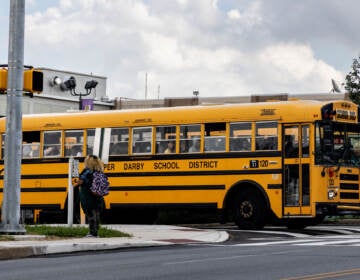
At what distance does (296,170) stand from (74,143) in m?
6.87

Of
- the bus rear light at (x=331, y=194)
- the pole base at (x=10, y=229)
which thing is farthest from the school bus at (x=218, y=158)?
the pole base at (x=10, y=229)

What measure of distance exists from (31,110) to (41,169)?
32437 mm

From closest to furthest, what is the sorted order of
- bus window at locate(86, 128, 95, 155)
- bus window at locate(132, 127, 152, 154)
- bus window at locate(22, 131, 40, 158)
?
bus window at locate(132, 127, 152, 154)
bus window at locate(86, 128, 95, 155)
bus window at locate(22, 131, 40, 158)

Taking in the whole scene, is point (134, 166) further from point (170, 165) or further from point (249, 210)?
point (249, 210)

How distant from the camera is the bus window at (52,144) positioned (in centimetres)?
2980

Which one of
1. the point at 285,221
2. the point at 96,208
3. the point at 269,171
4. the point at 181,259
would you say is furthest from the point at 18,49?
the point at 285,221

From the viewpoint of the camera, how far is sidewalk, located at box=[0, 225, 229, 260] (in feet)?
59.1

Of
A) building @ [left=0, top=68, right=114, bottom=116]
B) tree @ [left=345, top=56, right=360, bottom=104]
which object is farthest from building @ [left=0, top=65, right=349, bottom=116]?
tree @ [left=345, top=56, right=360, bottom=104]

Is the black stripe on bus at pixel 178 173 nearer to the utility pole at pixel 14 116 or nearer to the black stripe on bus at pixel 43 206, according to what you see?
the black stripe on bus at pixel 43 206

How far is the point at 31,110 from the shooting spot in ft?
204

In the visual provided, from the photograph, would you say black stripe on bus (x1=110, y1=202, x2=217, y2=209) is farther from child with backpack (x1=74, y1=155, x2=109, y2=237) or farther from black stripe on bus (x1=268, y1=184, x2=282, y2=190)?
child with backpack (x1=74, y1=155, x2=109, y2=237)

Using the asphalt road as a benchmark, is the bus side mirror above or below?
above

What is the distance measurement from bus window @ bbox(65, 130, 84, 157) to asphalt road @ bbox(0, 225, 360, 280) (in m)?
9.41

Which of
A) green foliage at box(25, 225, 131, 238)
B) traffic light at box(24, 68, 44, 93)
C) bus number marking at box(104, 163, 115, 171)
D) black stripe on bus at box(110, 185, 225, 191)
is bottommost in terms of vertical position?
green foliage at box(25, 225, 131, 238)
